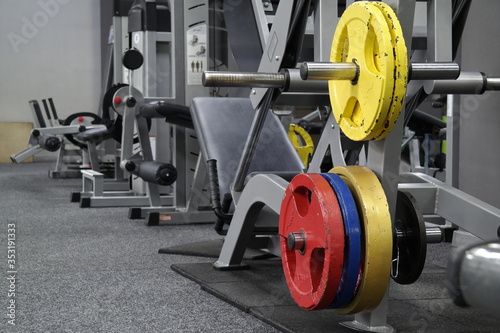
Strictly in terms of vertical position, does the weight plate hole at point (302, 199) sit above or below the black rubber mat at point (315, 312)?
above

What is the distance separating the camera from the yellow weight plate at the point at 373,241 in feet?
4.48

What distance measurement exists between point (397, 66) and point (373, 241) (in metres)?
0.37

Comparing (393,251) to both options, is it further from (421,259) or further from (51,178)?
(51,178)

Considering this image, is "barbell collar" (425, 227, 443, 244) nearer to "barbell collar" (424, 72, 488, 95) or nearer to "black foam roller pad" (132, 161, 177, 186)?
"barbell collar" (424, 72, 488, 95)

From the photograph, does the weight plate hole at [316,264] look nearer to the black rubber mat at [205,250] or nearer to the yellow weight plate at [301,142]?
the black rubber mat at [205,250]

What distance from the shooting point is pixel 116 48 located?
5.77m

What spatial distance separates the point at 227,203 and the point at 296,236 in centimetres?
93

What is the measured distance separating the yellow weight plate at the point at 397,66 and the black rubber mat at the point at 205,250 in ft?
4.26

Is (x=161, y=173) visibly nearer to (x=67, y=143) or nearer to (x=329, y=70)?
(x=329, y=70)

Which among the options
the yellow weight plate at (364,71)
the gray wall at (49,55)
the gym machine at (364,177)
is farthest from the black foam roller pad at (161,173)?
the gray wall at (49,55)

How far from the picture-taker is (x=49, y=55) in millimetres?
10211

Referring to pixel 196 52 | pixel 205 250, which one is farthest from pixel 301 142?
pixel 205 250

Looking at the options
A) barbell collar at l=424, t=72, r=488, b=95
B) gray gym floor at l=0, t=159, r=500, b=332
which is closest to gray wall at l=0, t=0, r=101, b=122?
gray gym floor at l=0, t=159, r=500, b=332

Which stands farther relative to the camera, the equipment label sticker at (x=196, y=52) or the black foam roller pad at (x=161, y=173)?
the equipment label sticker at (x=196, y=52)
